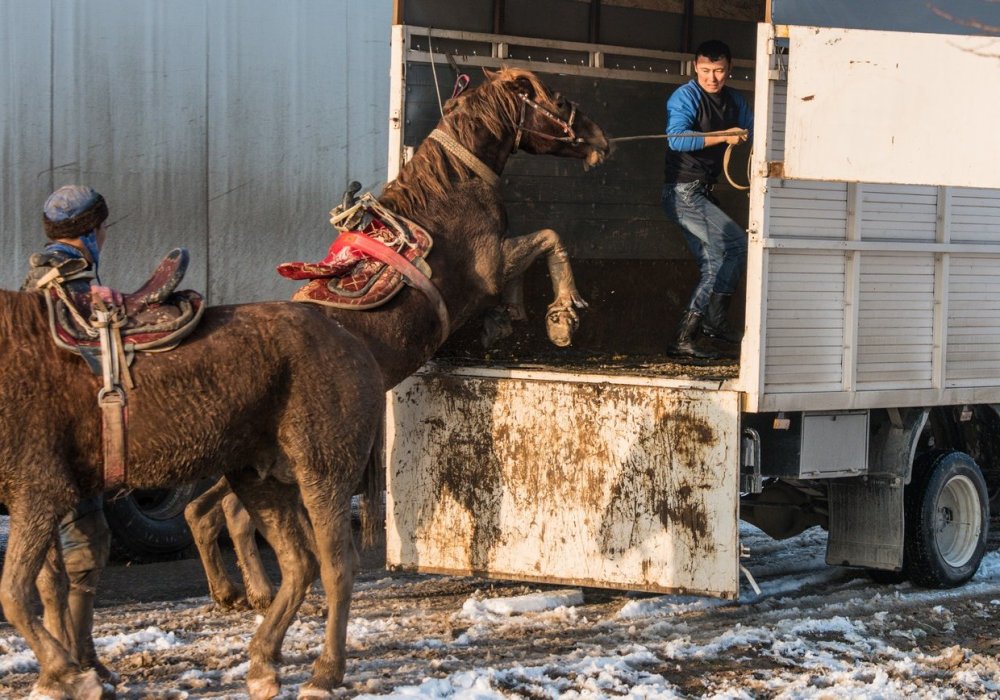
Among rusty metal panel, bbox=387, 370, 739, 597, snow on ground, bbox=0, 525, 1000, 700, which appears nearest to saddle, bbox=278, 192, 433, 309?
rusty metal panel, bbox=387, 370, 739, 597

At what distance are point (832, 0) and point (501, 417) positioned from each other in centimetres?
234

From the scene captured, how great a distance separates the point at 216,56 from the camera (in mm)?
8297

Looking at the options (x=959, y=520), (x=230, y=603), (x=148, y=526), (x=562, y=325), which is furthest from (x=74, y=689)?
(x=959, y=520)

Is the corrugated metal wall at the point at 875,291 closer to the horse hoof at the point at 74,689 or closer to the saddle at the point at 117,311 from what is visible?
the saddle at the point at 117,311

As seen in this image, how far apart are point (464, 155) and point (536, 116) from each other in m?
0.45

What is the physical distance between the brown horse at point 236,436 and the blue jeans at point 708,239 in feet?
6.84

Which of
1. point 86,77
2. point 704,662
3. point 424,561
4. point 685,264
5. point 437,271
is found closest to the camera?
point 704,662

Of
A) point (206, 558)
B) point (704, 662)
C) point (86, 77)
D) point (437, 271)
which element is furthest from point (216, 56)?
point (704, 662)

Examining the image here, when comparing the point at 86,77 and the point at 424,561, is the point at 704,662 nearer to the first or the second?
the point at 424,561

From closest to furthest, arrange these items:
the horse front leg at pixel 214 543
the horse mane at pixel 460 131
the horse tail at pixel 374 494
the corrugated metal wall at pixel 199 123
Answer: the horse tail at pixel 374 494, the horse front leg at pixel 214 543, the horse mane at pixel 460 131, the corrugated metal wall at pixel 199 123

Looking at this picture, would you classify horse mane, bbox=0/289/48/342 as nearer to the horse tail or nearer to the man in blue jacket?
the horse tail

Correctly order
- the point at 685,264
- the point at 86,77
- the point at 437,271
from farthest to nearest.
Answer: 1. the point at 685,264
2. the point at 86,77
3. the point at 437,271

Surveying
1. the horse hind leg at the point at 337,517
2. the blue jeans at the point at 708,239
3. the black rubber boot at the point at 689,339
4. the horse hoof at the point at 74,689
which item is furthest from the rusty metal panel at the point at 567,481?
the horse hoof at the point at 74,689

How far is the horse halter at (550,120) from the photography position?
23.0 ft
